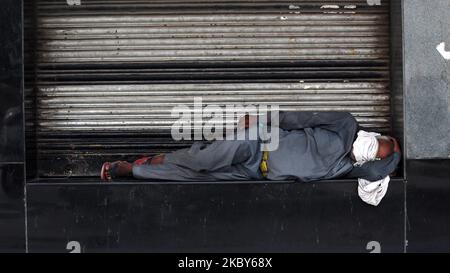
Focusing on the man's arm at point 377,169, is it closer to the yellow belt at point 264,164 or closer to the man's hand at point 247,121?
the yellow belt at point 264,164

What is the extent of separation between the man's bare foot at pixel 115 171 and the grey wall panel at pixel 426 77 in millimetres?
2171

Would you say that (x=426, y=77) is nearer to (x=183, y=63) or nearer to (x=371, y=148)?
(x=371, y=148)

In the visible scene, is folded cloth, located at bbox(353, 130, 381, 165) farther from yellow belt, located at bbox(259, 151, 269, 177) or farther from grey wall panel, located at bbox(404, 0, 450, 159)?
yellow belt, located at bbox(259, 151, 269, 177)

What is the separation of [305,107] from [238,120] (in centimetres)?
56

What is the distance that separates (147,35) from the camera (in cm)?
561

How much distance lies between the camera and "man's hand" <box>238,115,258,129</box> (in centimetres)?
536

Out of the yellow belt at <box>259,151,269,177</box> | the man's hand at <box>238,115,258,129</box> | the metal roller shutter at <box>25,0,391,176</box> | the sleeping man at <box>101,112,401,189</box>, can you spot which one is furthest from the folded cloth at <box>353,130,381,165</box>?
the man's hand at <box>238,115,258,129</box>

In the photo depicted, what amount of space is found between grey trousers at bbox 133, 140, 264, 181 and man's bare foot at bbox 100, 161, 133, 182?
7 cm

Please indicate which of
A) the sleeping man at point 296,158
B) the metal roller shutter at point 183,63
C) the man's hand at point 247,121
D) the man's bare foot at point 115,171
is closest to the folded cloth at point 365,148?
the sleeping man at point 296,158

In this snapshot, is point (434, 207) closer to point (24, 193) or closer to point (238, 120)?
point (238, 120)

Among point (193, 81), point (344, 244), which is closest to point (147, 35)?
point (193, 81)

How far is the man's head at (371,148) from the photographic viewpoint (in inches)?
205

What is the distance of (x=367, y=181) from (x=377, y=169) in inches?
4.6

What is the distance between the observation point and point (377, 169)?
5.16 meters
